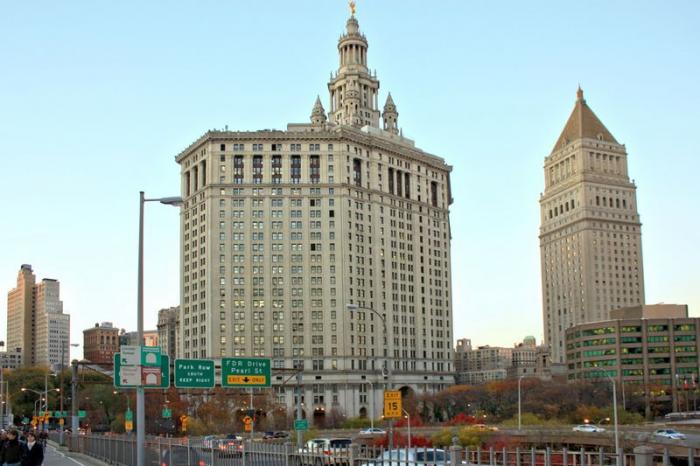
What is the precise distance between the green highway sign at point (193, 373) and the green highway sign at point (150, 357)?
54.1 ft

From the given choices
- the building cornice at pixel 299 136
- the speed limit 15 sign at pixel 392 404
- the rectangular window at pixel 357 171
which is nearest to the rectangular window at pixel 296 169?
the building cornice at pixel 299 136

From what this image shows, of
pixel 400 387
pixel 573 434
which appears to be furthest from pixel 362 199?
pixel 573 434

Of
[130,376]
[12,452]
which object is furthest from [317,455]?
[130,376]

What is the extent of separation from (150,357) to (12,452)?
967 centimetres

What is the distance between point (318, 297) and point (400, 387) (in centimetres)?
2497

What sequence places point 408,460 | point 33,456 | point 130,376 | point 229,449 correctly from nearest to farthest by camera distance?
point 33,456 < point 408,460 < point 229,449 < point 130,376

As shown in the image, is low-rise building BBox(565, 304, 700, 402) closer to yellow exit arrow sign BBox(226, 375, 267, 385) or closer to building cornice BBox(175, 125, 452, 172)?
building cornice BBox(175, 125, 452, 172)

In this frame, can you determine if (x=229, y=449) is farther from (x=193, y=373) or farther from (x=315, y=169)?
(x=315, y=169)

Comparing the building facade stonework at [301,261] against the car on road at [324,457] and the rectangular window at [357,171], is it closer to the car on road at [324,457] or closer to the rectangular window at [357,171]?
the rectangular window at [357,171]

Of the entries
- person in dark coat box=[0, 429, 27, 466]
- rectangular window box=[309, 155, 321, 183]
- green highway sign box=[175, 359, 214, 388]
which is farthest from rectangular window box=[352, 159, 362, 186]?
person in dark coat box=[0, 429, 27, 466]

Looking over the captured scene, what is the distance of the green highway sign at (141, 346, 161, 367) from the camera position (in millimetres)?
32250

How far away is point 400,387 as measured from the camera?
177 m

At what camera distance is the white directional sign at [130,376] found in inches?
1247

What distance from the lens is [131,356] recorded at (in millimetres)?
31812
